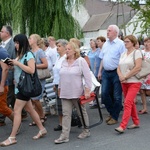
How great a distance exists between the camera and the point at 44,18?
18.0 metres

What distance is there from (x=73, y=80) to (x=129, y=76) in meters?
1.09

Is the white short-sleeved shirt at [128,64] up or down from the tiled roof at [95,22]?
down

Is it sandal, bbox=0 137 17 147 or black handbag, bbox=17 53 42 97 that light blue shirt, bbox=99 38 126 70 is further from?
sandal, bbox=0 137 17 147

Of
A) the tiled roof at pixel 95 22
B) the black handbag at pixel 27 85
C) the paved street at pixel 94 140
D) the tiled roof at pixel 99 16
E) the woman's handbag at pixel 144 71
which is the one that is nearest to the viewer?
the paved street at pixel 94 140

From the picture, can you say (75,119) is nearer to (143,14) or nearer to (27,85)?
(27,85)

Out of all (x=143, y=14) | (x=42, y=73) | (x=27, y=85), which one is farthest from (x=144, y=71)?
(x=143, y=14)

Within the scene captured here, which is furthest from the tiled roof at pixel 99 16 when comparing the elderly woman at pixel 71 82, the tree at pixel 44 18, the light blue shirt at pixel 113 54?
the elderly woman at pixel 71 82

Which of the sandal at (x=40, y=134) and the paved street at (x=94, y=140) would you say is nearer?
the paved street at (x=94, y=140)

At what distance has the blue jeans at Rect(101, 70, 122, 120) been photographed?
7020mm

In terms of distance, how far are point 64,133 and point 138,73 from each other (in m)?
1.70

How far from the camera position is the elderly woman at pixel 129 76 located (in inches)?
246

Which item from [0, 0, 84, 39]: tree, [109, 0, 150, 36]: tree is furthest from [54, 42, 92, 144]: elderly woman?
[0, 0, 84, 39]: tree

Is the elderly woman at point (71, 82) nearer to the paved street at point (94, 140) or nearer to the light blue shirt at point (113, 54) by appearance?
the paved street at point (94, 140)

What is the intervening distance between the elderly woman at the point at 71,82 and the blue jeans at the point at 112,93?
1260mm
